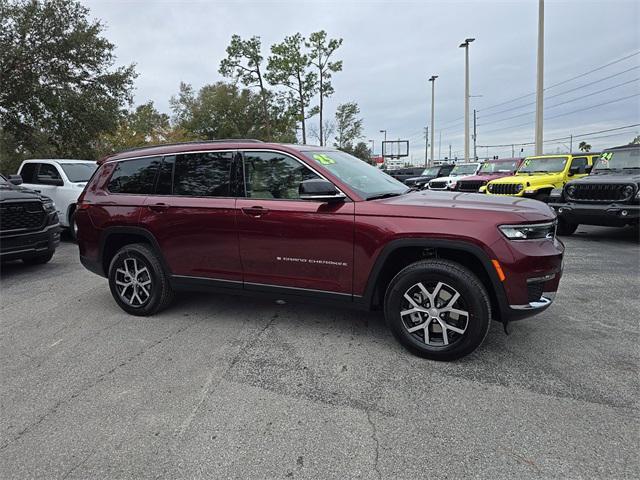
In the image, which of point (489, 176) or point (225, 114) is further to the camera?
point (225, 114)

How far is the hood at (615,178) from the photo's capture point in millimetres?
7660

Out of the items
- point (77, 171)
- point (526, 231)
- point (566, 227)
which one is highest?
point (77, 171)

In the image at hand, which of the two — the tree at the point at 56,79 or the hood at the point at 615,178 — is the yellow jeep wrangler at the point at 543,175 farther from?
the tree at the point at 56,79

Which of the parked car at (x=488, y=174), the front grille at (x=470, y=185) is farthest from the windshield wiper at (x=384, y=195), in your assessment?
the front grille at (x=470, y=185)

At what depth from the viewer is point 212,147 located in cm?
407

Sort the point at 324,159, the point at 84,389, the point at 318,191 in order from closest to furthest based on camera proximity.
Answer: the point at 84,389
the point at 318,191
the point at 324,159

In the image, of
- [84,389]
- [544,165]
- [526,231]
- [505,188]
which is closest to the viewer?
[84,389]

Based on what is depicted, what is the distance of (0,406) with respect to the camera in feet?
9.19

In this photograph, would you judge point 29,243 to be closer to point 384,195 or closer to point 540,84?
point 384,195

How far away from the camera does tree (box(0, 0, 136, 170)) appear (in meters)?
16.5

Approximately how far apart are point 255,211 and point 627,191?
724 cm

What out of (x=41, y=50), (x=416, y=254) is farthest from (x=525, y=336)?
(x=41, y=50)

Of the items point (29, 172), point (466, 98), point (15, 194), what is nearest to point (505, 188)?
point (15, 194)

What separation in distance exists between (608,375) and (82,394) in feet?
12.4
